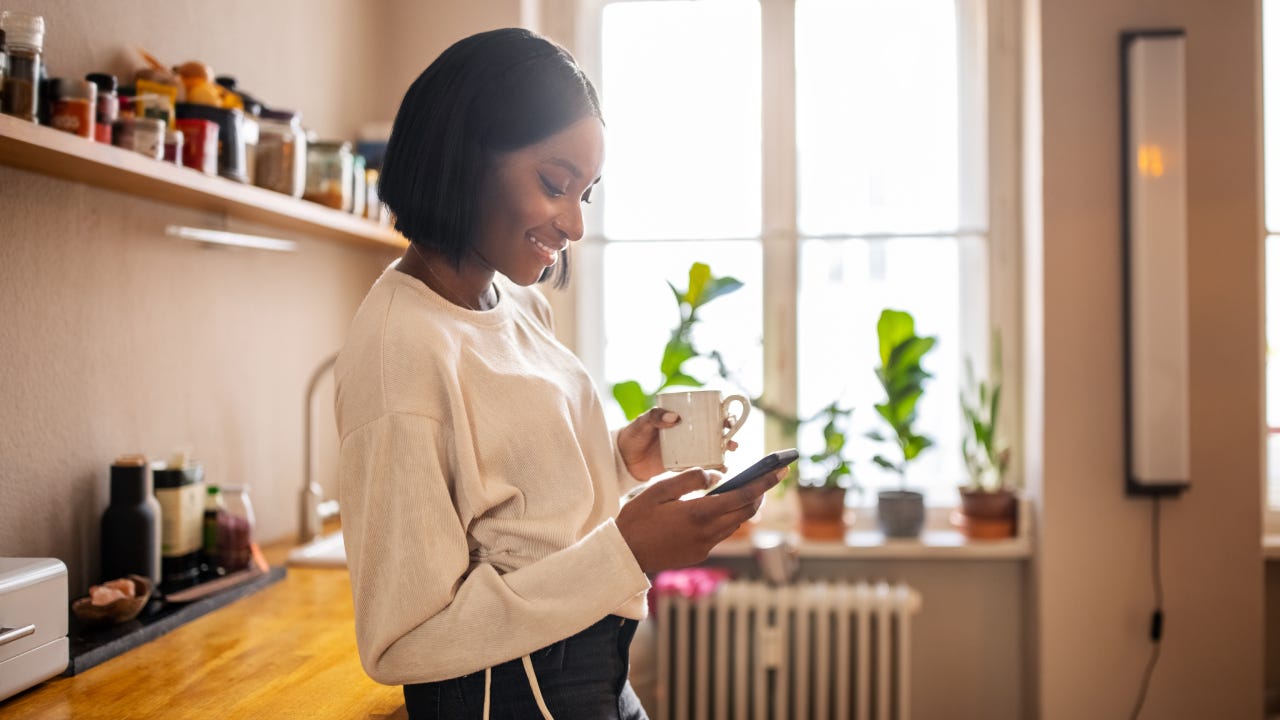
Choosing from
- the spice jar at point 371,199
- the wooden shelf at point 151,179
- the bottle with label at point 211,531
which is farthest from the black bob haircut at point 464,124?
the spice jar at point 371,199

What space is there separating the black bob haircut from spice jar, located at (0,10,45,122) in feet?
2.04

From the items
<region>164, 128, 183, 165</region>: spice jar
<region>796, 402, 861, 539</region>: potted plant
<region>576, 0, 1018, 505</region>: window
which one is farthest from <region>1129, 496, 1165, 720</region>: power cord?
<region>164, 128, 183, 165</region>: spice jar

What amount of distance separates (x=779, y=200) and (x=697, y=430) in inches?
72.1

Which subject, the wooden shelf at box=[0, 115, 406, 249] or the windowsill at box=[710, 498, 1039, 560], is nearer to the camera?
the wooden shelf at box=[0, 115, 406, 249]

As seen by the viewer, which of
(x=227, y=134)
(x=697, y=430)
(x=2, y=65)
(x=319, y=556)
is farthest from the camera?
(x=319, y=556)

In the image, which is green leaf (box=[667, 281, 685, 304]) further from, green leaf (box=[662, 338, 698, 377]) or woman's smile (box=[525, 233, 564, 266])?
woman's smile (box=[525, 233, 564, 266])

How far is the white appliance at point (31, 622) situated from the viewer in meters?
1.15

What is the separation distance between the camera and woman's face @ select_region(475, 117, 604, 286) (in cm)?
94

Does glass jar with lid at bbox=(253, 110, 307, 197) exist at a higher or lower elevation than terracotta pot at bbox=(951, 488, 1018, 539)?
higher

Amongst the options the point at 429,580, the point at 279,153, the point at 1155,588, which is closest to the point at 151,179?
the point at 279,153

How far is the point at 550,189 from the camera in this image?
3.15 ft

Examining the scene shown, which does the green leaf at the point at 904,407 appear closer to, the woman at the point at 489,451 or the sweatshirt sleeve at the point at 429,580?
the woman at the point at 489,451

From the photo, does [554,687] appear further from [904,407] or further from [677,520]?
[904,407]

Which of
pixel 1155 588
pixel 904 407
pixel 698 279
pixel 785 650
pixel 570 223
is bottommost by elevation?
pixel 785 650
